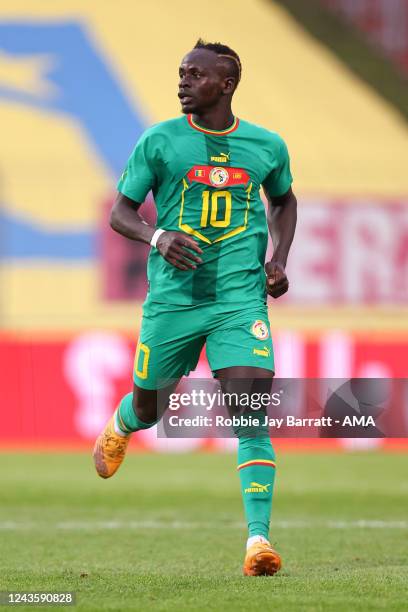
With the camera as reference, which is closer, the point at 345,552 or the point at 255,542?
the point at 255,542

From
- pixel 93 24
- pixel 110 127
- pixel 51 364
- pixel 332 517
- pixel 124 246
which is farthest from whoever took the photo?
pixel 93 24

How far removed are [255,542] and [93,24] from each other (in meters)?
21.4

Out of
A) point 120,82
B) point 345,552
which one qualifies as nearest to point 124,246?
point 120,82

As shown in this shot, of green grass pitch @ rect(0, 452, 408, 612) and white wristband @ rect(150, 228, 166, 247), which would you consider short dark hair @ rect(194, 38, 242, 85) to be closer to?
white wristband @ rect(150, 228, 166, 247)

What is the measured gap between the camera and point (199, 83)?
5555 millimetres

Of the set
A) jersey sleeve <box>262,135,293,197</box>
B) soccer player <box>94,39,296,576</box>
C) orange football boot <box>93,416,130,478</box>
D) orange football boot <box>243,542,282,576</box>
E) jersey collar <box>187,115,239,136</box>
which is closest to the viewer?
orange football boot <box>243,542,282,576</box>

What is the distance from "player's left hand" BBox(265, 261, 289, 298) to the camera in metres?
5.52

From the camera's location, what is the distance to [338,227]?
63.0 ft

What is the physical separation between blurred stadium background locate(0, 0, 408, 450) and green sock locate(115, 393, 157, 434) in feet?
22.9

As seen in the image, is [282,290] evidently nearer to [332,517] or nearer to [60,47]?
[332,517]

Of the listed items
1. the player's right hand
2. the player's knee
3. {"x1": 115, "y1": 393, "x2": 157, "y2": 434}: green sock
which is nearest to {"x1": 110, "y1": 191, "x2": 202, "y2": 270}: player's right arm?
the player's right hand

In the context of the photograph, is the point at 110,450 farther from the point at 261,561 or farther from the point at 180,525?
the point at 180,525

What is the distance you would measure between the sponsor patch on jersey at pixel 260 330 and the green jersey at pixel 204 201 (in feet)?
0.36
